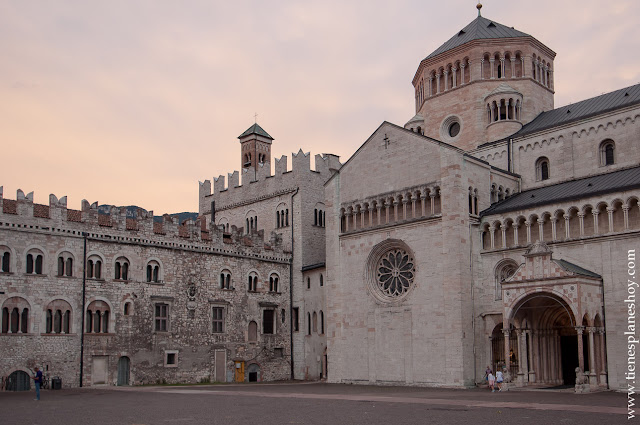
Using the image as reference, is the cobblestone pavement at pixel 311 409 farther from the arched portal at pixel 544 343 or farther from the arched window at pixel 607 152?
the arched window at pixel 607 152

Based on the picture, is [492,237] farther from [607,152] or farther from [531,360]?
[607,152]

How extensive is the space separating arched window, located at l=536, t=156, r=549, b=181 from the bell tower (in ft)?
101

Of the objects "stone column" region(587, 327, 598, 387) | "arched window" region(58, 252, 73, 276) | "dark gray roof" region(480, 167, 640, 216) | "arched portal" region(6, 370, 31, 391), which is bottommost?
"arched portal" region(6, 370, 31, 391)

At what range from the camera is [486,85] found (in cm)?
5128

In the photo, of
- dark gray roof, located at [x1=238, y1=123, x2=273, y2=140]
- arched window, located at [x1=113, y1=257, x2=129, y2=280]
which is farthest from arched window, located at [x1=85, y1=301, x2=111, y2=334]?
dark gray roof, located at [x1=238, y1=123, x2=273, y2=140]

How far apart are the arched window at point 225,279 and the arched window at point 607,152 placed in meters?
26.9

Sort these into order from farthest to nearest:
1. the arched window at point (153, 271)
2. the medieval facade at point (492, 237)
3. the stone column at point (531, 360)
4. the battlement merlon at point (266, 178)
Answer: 1. the battlement merlon at point (266, 178)
2. the arched window at point (153, 271)
3. the stone column at point (531, 360)
4. the medieval facade at point (492, 237)

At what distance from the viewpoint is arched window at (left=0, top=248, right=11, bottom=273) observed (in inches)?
1560

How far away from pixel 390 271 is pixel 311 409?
20749mm

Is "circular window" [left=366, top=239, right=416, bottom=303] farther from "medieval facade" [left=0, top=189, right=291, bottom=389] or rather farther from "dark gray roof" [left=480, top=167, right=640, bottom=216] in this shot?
"medieval facade" [left=0, top=189, right=291, bottom=389]

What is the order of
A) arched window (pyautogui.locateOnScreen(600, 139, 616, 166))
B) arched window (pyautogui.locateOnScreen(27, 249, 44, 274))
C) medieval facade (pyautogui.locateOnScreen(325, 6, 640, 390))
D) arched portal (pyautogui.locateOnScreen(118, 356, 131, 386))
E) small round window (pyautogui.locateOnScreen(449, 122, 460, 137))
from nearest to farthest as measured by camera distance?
1. medieval facade (pyautogui.locateOnScreen(325, 6, 640, 390))
2. arched window (pyautogui.locateOnScreen(27, 249, 44, 274))
3. arched window (pyautogui.locateOnScreen(600, 139, 616, 166))
4. arched portal (pyautogui.locateOnScreen(118, 356, 131, 386))
5. small round window (pyautogui.locateOnScreen(449, 122, 460, 137))

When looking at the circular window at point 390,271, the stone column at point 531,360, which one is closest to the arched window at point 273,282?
the circular window at point 390,271

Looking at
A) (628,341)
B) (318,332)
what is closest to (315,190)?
(318,332)

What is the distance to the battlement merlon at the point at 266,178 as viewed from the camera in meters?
56.7
